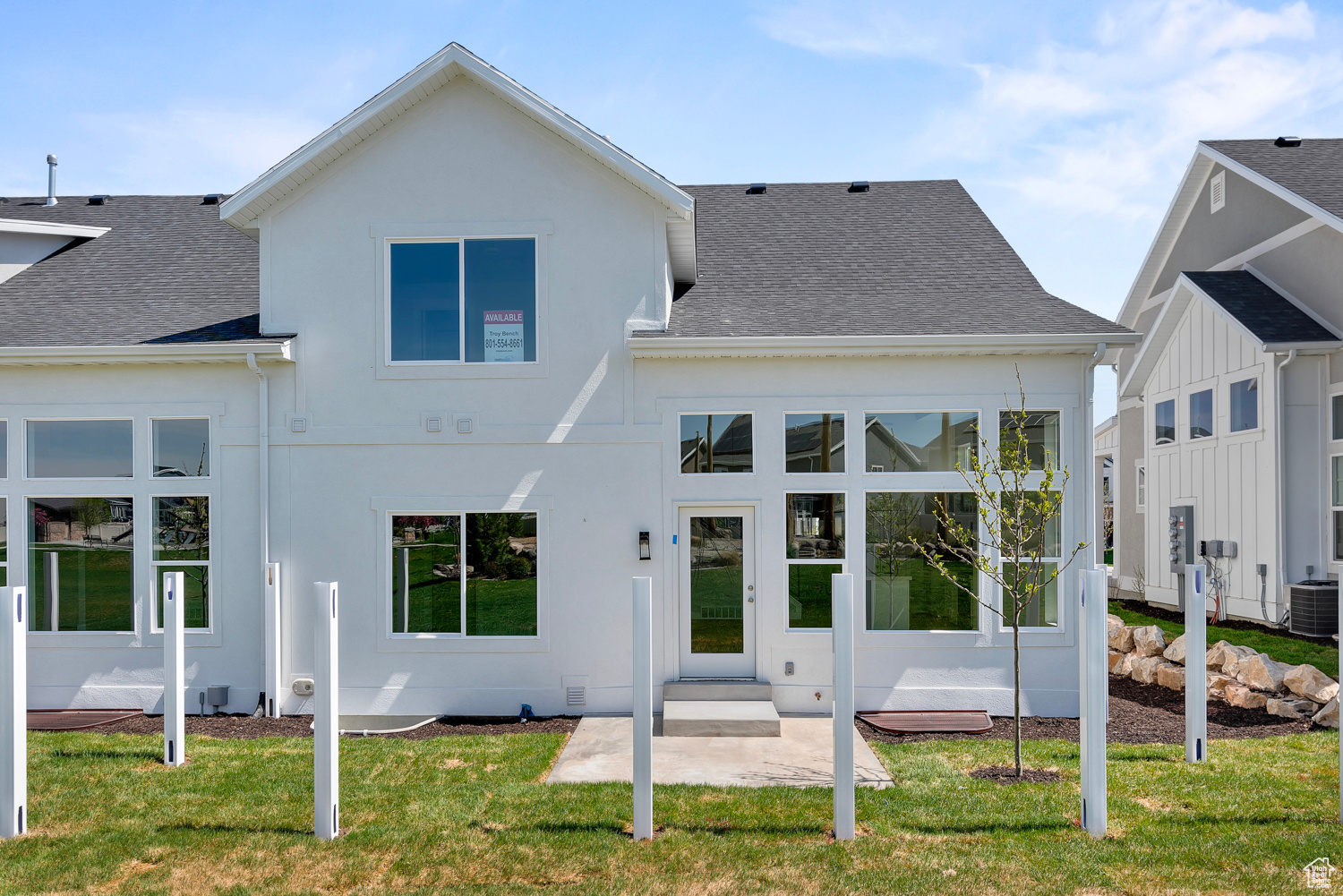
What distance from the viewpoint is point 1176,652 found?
11.5 meters

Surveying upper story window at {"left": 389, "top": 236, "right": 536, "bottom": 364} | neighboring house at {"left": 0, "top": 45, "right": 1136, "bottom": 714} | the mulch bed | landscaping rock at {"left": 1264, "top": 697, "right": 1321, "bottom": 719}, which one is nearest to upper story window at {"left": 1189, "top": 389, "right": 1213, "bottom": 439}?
the mulch bed

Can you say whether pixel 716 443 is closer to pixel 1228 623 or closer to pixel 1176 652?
pixel 1176 652

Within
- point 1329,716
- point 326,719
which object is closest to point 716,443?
point 326,719

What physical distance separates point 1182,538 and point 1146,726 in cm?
964

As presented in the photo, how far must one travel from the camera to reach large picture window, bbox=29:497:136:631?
1039cm

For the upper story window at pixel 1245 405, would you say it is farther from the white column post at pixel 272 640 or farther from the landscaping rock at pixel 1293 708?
the white column post at pixel 272 640

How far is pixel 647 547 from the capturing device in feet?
33.0

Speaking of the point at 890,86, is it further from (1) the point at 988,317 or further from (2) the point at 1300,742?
(2) the point at 1300,742

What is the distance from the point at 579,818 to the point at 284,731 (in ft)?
14.9

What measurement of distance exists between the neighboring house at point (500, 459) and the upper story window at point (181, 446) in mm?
33

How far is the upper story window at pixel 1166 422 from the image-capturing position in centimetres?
1814

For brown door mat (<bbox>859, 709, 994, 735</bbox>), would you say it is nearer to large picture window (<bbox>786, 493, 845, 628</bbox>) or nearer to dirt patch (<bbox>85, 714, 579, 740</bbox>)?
large picture window (<bbox>786, 493, 845, 628</bbox>)

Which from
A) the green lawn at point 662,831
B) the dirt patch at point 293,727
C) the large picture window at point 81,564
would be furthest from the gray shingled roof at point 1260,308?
the large picture window at point 81,564

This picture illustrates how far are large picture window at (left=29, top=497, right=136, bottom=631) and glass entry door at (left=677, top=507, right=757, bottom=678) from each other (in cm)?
653
